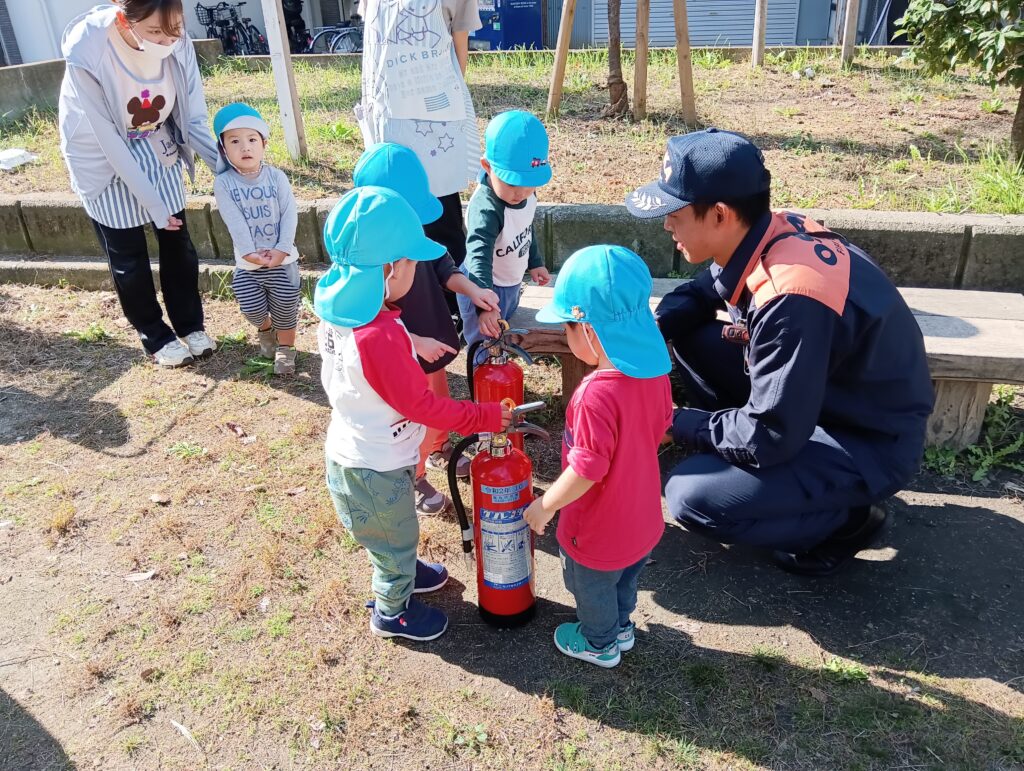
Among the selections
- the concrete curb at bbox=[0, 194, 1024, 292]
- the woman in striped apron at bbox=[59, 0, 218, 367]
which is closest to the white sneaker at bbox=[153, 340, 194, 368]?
the woman in striped apron at bbox=[59, 0, 218, 367]

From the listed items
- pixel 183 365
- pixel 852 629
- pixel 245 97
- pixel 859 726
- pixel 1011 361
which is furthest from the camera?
pixel 245 97

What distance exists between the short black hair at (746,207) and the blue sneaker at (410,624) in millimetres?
1518

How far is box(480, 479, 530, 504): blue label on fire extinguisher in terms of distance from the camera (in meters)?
2.35

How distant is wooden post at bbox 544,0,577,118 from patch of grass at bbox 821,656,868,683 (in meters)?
4.86

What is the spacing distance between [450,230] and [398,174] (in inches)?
46.6

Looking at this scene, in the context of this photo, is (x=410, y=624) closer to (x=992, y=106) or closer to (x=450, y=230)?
(x=450, y=230)

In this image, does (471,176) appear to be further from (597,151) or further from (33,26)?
(33,26)

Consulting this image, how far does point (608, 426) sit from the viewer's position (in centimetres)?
204

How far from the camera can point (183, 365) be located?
4.37 metres

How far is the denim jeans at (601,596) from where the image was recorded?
2275 mm

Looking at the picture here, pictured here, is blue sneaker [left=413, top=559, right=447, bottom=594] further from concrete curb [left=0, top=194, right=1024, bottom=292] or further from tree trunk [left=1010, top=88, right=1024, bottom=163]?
tree trunk [left=1010, top=88, right=1024, bottom=163]

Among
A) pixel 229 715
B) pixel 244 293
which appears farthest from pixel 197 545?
pixel 244 293

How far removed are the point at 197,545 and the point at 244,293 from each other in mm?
1489

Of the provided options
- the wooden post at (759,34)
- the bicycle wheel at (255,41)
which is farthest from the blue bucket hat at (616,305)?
the bicycle wheel at (255,41)
